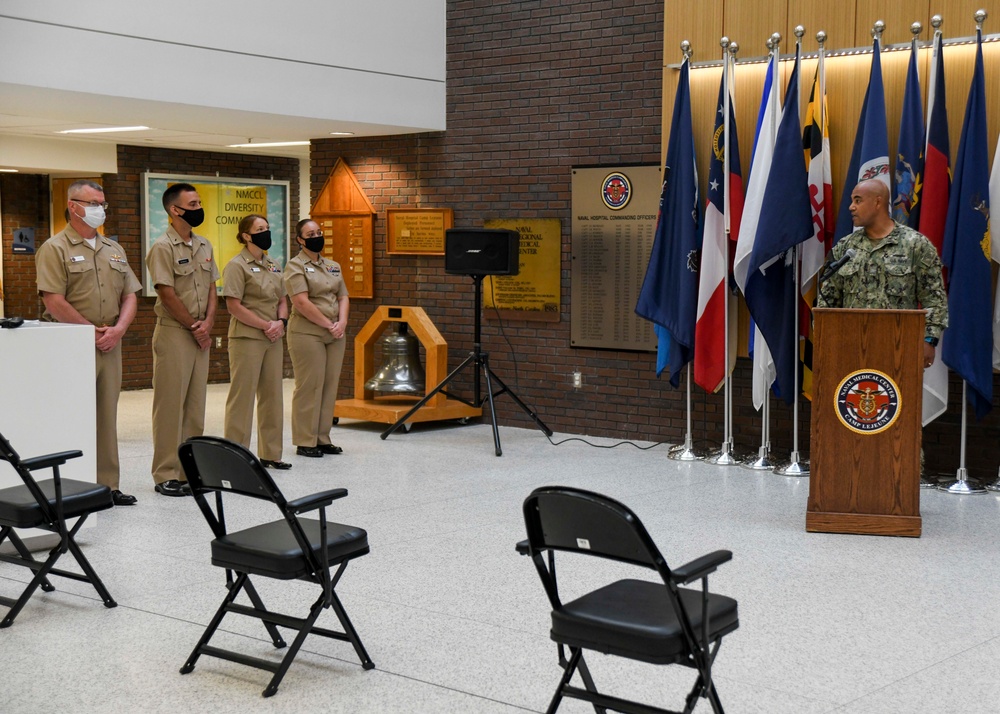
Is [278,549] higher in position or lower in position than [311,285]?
lower

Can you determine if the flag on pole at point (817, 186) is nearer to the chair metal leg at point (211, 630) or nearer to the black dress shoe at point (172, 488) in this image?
A: the black dress shoe at point (172, 488)

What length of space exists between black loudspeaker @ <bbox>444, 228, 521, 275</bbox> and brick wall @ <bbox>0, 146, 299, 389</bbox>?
4.13 metres

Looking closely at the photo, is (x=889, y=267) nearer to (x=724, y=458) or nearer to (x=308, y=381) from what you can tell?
(x=724, y=458)

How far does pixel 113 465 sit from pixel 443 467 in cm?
211

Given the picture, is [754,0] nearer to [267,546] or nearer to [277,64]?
[277,64]

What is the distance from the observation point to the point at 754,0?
748 centimetres

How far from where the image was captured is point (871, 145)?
6.76 metres

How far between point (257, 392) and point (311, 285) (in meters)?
0.81

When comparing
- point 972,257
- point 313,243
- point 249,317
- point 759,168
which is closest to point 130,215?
point 313,243

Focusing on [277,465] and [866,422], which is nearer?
[866,422]

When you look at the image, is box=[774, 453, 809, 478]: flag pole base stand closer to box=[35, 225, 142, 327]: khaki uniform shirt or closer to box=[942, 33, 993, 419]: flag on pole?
box=[942, 33, 993, 419]: flag on pole

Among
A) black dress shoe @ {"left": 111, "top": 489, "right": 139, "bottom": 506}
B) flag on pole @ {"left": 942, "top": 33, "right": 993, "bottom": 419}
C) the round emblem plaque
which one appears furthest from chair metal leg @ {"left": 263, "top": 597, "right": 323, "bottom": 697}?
the round emblem plaque

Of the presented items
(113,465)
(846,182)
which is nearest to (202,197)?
(113,465)

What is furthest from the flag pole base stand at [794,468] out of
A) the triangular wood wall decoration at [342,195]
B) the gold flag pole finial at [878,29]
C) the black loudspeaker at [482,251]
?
the triangular wood wall decoration at [342,195]
